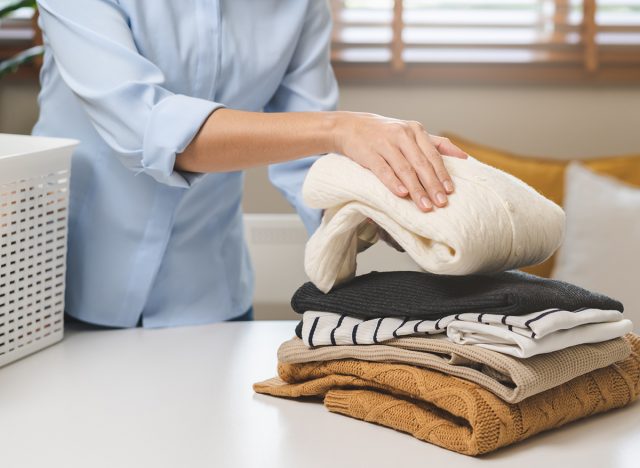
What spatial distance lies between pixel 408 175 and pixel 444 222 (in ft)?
0.26

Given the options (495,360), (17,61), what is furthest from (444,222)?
(17,61)

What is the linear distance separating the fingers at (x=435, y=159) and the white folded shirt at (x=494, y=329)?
131 mm

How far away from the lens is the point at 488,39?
108 inches

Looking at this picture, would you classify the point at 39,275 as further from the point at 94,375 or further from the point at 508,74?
the point at 508,74

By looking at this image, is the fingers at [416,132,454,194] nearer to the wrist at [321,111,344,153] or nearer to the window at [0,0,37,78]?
the wrist at [321,111,344,153]

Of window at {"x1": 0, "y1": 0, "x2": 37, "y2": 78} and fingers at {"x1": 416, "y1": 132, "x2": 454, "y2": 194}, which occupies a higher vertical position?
fingers at {"x1": 416, "y1": 132, "x2": 454, "y2": 194}

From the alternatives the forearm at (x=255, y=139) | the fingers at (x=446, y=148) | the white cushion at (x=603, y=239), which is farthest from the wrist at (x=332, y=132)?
the white cushion at (x=603, y=239)

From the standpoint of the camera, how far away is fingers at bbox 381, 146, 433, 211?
0.89 metres

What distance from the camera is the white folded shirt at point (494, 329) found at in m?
0.85

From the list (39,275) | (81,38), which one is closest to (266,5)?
(81,38)

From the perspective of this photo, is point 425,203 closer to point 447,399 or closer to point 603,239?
point 447,399

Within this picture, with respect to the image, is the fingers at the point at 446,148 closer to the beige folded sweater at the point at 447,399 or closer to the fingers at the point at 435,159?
the fingers at the point at 435,159

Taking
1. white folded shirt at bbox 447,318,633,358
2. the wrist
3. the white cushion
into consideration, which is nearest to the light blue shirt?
the wrist

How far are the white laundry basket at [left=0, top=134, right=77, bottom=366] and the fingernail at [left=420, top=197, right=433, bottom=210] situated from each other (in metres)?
0.54
